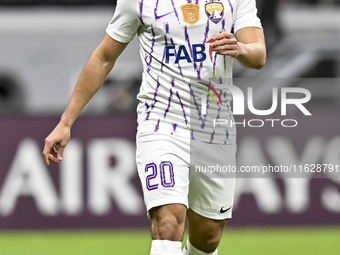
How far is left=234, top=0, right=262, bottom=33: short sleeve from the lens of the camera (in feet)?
11.1

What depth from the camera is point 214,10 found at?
3.29 meters

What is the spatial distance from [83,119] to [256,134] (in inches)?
73.2

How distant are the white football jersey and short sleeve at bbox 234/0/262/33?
3cm

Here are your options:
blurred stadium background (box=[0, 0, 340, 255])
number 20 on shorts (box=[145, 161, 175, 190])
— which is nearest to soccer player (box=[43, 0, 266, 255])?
number 20 on shorts (box=[145, 161, 175, 190])

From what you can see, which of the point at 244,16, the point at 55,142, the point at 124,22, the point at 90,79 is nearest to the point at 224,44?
the point at 244,16

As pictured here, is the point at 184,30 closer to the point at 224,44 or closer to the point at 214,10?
the point at 214,10

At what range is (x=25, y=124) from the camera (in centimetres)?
672

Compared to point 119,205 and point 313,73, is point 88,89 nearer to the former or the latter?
point 119,205

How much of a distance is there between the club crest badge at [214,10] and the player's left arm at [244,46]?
0.50ft

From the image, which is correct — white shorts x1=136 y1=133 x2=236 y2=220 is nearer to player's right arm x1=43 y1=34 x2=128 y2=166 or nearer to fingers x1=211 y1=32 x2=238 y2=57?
player's right arm x1=43 y1=34 x2=128 y2=166

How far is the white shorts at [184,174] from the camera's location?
10.2 ft

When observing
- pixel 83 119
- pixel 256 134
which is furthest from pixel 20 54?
pixel 256 134

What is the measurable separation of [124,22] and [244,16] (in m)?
0.65

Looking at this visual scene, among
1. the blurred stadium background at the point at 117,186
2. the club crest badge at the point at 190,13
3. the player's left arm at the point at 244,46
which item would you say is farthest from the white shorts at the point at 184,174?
the blurred stadium background at the point at 117,186
